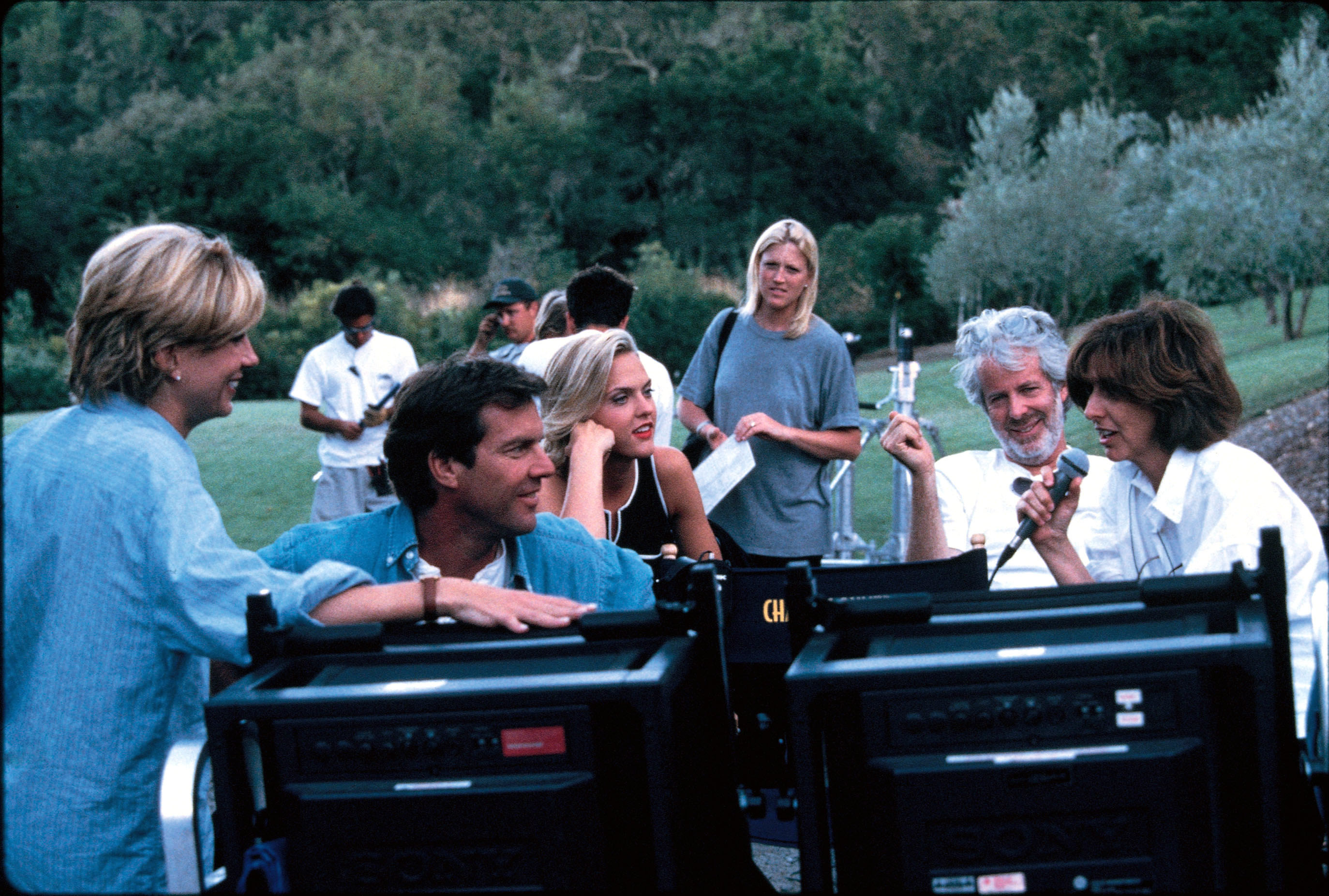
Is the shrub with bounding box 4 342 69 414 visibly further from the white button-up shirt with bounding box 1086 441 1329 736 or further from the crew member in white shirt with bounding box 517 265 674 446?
the white button-up shirt with bounding box 1086 441 1329 736

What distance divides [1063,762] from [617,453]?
7.33 ft

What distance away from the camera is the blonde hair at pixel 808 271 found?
4715 millimetres

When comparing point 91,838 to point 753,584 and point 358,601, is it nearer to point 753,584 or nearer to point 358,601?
point 358,601

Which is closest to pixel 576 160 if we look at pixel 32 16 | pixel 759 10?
pixel 759 10

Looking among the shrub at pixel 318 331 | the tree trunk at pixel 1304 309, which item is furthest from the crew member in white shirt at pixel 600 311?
the shrub at pixel 318 331

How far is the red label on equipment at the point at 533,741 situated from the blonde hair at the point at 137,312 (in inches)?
31.9

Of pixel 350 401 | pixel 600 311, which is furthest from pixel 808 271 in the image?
pixel 350 401

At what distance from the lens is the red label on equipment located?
4.53 feet

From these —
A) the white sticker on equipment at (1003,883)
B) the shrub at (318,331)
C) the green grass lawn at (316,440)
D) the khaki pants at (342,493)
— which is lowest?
the green grass lawn at (316,440)

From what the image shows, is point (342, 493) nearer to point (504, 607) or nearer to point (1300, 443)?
point (504, 607)

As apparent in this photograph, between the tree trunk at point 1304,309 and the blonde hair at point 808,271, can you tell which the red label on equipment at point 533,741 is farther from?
the tree trunk at point 1304,309

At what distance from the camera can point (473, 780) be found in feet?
4.54

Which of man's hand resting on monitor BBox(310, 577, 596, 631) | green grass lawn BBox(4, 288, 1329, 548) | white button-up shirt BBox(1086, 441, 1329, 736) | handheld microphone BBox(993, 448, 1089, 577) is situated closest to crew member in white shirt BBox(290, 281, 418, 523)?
green grass lawn BBox(4, 288, 1329, 548)

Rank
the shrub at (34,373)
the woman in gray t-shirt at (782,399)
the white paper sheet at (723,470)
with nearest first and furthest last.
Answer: the white paper sheet at (723,470) → the woman in gray t-shirt at (782,399) → the shrub at (34,373)
